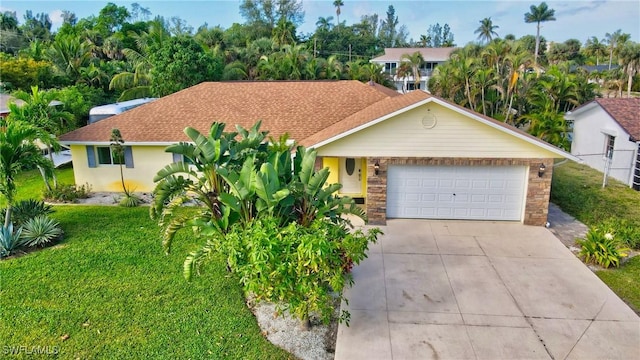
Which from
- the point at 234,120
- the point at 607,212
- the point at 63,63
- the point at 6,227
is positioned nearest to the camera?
the point at 6,227

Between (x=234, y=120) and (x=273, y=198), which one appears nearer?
(x=273, y=198)

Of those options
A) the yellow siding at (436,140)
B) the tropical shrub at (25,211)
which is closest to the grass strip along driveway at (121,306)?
the tropical shrub at (25,211)

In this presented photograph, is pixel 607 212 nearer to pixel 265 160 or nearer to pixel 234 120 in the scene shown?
pixel 265 160

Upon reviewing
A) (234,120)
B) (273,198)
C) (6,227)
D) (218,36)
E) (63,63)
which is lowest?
(6,227)

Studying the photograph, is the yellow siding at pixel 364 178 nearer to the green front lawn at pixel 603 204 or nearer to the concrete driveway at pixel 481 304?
the concrete driveway at pixel 481 304

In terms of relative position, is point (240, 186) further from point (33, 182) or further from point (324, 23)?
point (324, 23)

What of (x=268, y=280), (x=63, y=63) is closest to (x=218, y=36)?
(x=63, y=63)

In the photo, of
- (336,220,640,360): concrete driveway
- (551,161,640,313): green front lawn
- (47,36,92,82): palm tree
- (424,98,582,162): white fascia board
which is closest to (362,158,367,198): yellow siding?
(336,220,640,360): concrete driveway

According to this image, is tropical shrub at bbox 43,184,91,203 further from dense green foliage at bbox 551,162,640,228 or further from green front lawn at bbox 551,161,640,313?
dense green foliage at bbox 551,162,640,228
